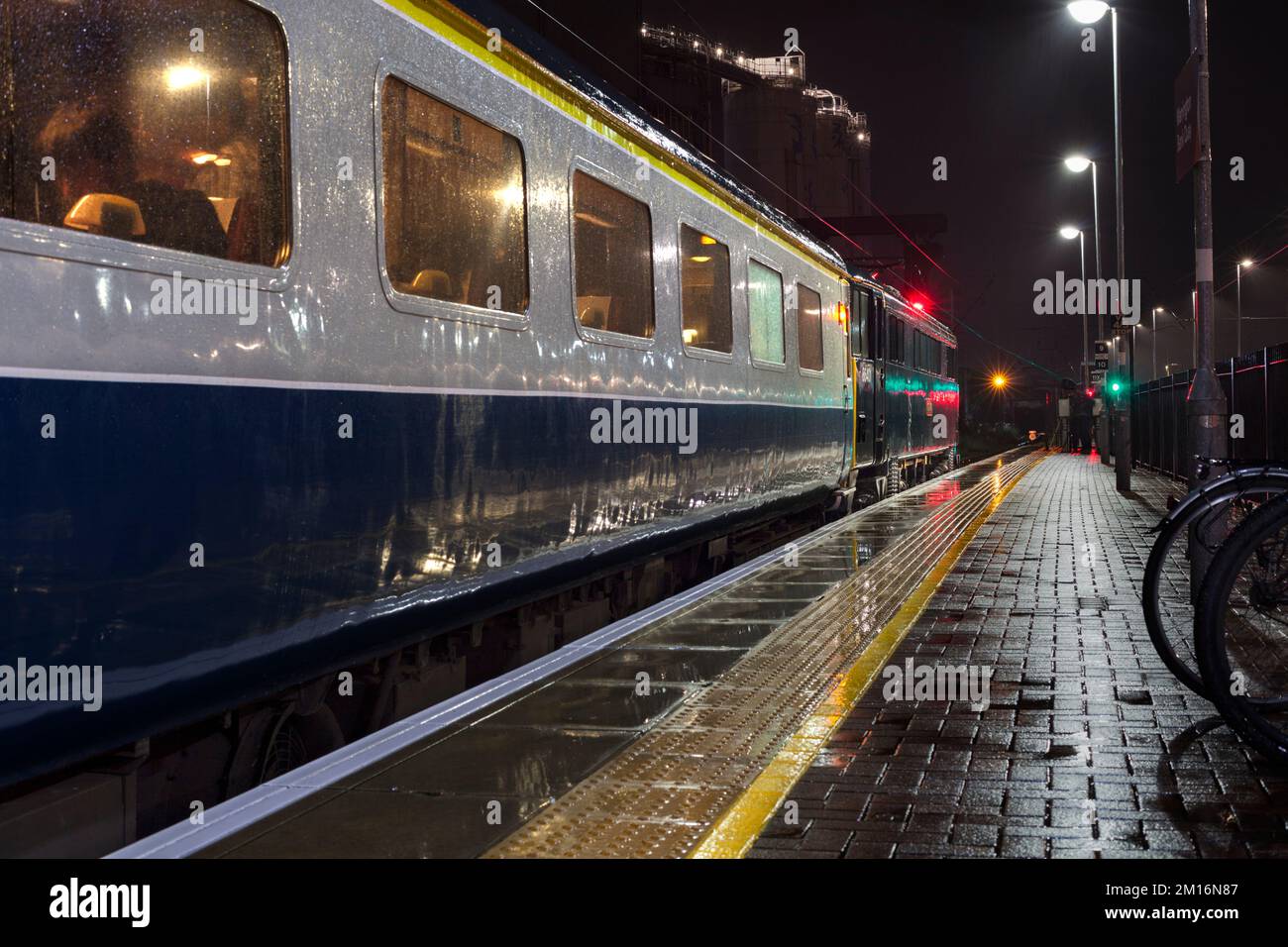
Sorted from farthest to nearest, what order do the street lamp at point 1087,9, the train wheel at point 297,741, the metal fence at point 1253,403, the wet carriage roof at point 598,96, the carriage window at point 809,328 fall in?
the street lamp at point 1087,9
the metal fence at point 1253,403
the carriage window at point 809,328
the wet carriage roof at point 598,96
the train wheel at point 297,741

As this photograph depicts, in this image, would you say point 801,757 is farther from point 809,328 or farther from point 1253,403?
point 1253,403

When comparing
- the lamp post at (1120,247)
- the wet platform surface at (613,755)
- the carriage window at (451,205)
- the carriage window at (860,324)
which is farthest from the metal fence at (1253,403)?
the carriage window at (451,205)

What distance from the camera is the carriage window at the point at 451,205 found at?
4.84 metres

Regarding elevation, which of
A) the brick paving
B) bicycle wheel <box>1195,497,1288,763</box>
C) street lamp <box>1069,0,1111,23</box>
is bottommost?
the brick paving

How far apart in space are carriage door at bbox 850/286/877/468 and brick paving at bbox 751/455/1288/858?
7662 mm

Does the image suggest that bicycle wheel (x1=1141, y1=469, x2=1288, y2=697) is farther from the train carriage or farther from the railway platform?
the train carriage

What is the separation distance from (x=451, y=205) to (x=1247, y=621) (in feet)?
11.4

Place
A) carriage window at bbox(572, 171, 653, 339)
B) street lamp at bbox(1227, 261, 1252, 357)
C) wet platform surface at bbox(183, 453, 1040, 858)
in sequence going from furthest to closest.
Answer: street lamp at bbox(1227, 261, 1252, 357) < carriage window at bbox(572, 171, 653, 339) < wet platform surface at bbox(183, 453, 1040, 858)

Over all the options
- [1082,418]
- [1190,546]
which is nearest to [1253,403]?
[1190,546]

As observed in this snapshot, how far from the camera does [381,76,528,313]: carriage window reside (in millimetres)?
4836

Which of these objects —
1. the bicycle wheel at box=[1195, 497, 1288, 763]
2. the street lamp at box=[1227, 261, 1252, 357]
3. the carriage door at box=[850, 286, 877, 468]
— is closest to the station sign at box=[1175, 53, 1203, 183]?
the bicycle wheel at box=[1195, 497, 1288, 763]

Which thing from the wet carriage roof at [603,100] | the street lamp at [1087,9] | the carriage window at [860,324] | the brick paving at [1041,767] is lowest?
the brick paving at [1041,767]

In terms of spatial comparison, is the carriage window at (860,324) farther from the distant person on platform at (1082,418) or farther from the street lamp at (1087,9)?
the distant person on platform at (1082,418)

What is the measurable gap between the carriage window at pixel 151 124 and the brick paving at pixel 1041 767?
8.10 feet
